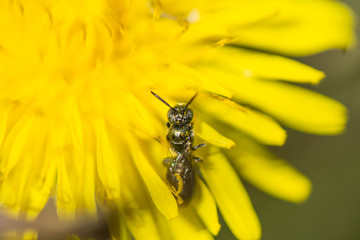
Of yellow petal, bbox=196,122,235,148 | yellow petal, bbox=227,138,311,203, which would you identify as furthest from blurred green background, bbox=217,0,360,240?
yellow petal, bbox=196,122,235,148

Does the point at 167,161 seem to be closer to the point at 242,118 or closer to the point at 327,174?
the point at 242,118

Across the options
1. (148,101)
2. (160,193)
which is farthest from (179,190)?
(148,101)

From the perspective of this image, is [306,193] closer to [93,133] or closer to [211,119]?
[211,119]

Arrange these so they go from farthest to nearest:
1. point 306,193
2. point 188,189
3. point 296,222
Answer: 1. point 296,222
2. point 306,193
3. point 188,189

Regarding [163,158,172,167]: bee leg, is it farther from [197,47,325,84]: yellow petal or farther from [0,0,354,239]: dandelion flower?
[197,47,325,84]: yellow petal

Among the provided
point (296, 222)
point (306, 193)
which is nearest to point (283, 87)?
point (306, 193)
